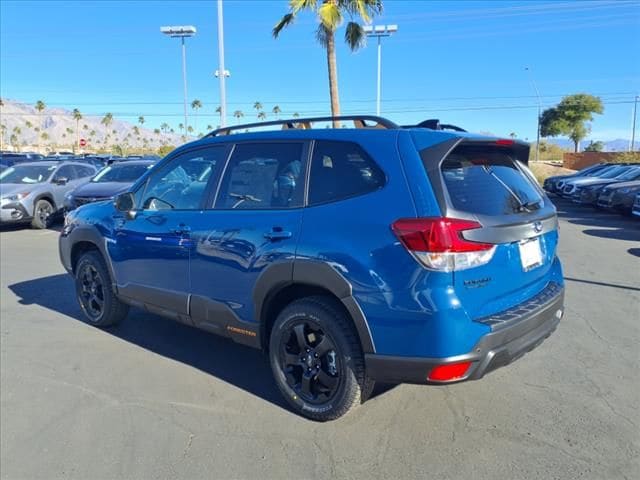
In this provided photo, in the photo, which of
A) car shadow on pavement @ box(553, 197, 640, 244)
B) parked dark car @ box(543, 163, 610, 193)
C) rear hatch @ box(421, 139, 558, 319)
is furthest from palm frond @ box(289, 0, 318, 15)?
rear hatch @ box(421, 139, 558, 319)

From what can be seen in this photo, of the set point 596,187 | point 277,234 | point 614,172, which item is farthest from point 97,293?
point 614,172

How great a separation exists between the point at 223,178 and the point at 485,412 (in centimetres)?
249

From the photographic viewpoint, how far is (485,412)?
3.37 meters

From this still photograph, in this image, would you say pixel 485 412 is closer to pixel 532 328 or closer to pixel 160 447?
pixel 532 328

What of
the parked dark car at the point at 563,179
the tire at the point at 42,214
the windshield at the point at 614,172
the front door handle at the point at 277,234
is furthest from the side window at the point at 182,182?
the parked dark car at the point at 563,179

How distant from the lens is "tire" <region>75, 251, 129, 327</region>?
16.3 feet

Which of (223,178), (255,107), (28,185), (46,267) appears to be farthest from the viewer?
(255,107)

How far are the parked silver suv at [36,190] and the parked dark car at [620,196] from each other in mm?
14640

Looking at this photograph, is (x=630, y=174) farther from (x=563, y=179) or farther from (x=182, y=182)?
(x=182, y=182)

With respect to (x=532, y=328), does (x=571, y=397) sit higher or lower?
lower

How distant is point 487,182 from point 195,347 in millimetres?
2980

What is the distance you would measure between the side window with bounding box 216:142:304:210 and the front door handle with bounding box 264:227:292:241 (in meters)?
0.18

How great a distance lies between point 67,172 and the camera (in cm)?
1408

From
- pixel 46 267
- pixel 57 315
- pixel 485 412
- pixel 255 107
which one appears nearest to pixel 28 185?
pixel 46 267
